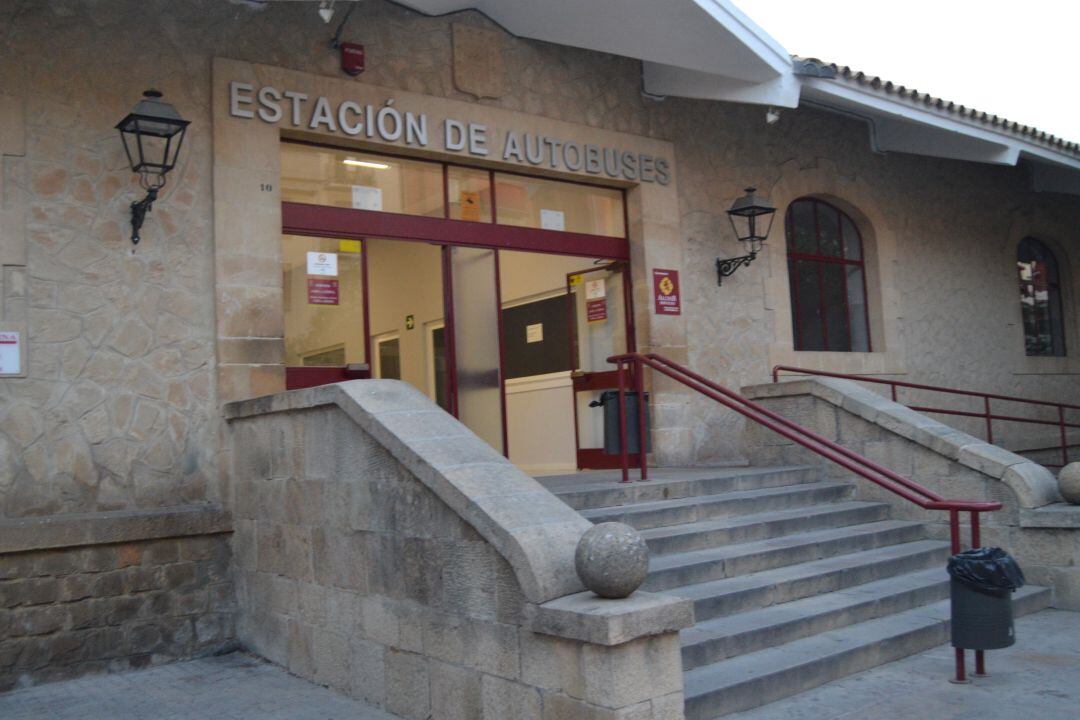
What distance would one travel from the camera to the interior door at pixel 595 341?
9.79 m

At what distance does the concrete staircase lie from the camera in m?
→ 5.13

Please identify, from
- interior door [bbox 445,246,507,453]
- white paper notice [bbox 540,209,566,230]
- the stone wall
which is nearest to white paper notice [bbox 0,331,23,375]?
the stone wall

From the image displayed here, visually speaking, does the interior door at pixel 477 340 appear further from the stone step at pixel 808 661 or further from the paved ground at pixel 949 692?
the paved ground at pixel 949 692

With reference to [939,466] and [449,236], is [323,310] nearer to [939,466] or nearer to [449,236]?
[449,236]

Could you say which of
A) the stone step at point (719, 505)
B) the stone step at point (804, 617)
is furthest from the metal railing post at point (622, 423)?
the stone step at point (804, 617)

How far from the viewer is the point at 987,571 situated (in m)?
4.95

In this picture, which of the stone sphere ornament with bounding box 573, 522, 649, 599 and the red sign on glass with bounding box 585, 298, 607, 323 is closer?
the stone sphere ornament with bounding box 573, 522, 649, 599

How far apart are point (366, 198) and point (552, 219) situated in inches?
77.7

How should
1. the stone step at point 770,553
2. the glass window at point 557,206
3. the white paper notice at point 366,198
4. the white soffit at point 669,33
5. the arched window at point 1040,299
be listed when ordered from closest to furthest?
1. the stone step at point 770,553
2. the white paper notice at point 366,198
3. the white soffit at point 669,33
4. the glass window at point 557,206
5. the arched window at point 1040,299

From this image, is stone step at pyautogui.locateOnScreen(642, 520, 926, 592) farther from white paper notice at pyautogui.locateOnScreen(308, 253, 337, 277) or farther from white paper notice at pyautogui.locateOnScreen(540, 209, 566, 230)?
white paper notice at pyautogui.locateOnScreen(540, 209, 566, 230)

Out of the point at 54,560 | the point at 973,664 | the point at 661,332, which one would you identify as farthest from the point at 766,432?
the point at 54,560

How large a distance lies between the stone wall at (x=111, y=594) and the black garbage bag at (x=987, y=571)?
461cm

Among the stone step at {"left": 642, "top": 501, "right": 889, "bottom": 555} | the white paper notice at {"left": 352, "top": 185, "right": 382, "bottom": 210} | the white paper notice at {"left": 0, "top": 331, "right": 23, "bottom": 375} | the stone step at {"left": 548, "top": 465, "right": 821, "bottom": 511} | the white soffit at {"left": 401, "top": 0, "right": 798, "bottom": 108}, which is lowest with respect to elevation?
the stone step at {"left": 642, "top": 501, "right": 889, "bottom": 555}

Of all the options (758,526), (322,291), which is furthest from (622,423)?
(322,291)
